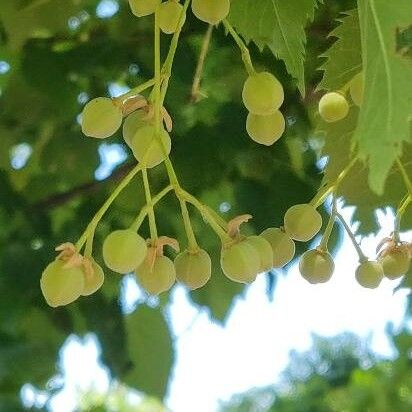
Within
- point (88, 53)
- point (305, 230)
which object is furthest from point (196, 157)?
point (305, 230)

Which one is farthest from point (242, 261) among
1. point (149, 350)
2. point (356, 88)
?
point (149, 350)

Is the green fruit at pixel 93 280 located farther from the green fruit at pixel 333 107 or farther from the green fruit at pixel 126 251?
the green fruit at pixel 333 107

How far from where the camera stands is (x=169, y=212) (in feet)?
3.34

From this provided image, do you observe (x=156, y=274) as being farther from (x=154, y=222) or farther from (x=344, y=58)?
(x=344, y=58)

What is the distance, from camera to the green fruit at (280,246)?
51 centimetres

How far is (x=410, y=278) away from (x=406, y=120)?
30cm

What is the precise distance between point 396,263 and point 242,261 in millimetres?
119

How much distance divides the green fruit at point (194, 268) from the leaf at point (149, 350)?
0.78 m

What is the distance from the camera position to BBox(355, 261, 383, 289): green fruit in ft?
1.78

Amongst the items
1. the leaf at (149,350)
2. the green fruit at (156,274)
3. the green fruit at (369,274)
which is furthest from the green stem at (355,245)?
the leaf at (149,350)

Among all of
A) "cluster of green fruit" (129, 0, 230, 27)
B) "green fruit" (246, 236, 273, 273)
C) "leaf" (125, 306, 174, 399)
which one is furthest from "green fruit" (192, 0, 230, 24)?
"leaf" (125, 306, 174, 399)

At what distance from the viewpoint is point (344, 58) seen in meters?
0.57

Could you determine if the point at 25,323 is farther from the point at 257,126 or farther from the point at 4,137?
the point at 257,126

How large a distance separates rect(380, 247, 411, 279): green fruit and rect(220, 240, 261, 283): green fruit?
Answer: 0.10m
